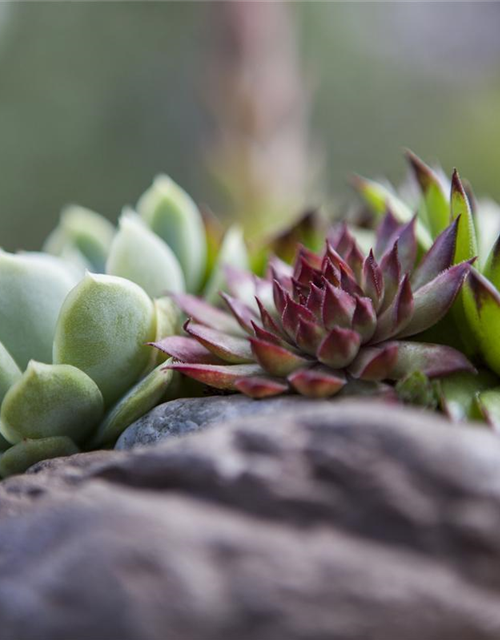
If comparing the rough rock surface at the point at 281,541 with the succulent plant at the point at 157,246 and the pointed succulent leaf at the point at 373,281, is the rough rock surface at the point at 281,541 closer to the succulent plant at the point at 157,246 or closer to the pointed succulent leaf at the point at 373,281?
the pointed succulent leaf at the point at 373,281

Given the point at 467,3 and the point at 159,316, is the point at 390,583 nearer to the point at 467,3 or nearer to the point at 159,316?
the point at 159,316

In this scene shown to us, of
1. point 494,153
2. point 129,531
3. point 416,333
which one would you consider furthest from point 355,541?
point 494,153

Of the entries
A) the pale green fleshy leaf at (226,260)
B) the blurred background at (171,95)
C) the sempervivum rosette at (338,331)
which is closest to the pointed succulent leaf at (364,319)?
the sempervivum rosette at (338,331)

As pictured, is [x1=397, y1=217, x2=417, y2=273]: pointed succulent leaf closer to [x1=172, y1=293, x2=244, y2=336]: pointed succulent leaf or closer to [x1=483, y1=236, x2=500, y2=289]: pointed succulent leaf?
[x1=483, y1=236, x2=500, y2=289]: pointed succulent leaf

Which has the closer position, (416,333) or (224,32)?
(416,333)

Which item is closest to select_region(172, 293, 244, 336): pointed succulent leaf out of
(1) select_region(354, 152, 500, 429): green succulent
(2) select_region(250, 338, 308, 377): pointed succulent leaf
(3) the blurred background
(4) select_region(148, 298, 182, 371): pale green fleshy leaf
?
(4) select_region(148, 298, 182, 371): pale green fleshy leaf

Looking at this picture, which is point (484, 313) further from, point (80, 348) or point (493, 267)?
point (80, 348)

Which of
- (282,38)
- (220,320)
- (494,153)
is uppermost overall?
(282,38)
